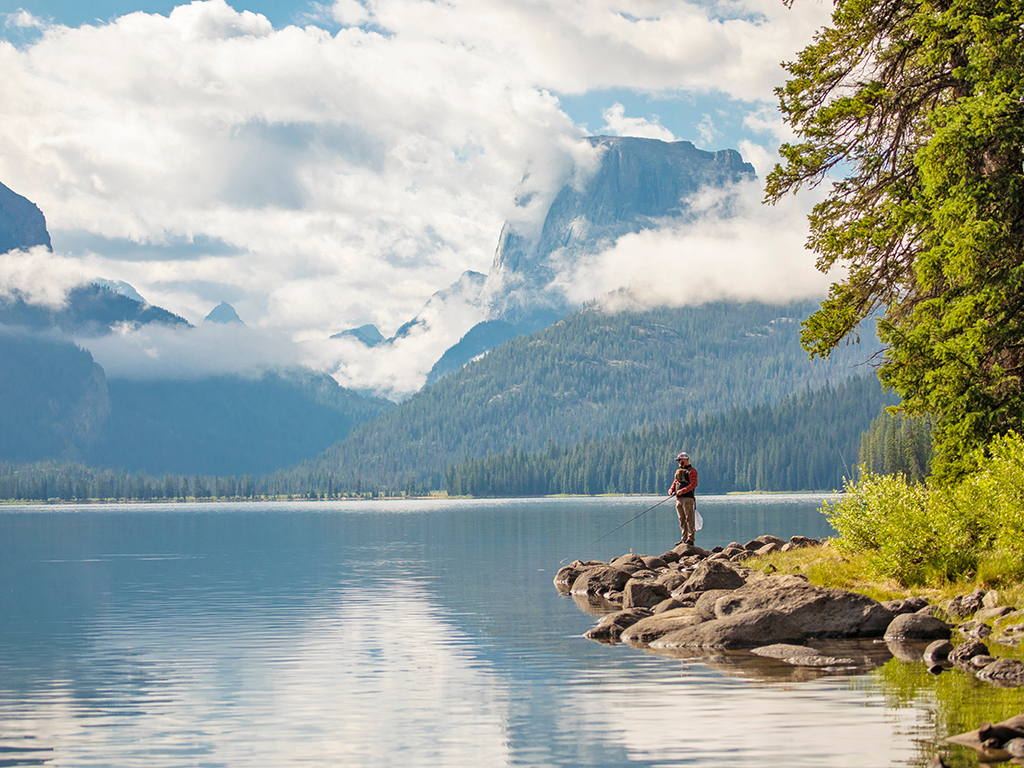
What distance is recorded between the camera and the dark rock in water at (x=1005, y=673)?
Answer: 669 inches

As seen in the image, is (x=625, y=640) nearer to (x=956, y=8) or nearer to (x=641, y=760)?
(x=641, y=760)

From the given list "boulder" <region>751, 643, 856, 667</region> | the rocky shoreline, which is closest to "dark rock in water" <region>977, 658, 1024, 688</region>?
the rocky shoreline

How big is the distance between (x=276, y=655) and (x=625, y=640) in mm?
8920

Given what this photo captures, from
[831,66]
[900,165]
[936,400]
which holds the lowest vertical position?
[936,400]

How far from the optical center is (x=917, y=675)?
61.5ft

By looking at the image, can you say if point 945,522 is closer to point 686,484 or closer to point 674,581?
point 674,581

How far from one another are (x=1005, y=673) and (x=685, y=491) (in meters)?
22.0

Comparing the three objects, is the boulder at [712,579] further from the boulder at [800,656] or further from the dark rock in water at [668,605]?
the boulder at [800,656]

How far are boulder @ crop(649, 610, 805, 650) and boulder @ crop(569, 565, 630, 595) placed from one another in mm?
13514

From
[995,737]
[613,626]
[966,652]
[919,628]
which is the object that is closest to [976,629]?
[919,628]

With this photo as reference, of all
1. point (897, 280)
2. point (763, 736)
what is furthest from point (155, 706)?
point (897, 280)

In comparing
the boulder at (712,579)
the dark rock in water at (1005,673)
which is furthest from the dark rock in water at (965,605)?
the boulder at (712,579)

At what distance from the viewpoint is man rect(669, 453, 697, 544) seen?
1526 inches

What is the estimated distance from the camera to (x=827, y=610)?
24.2 meters
